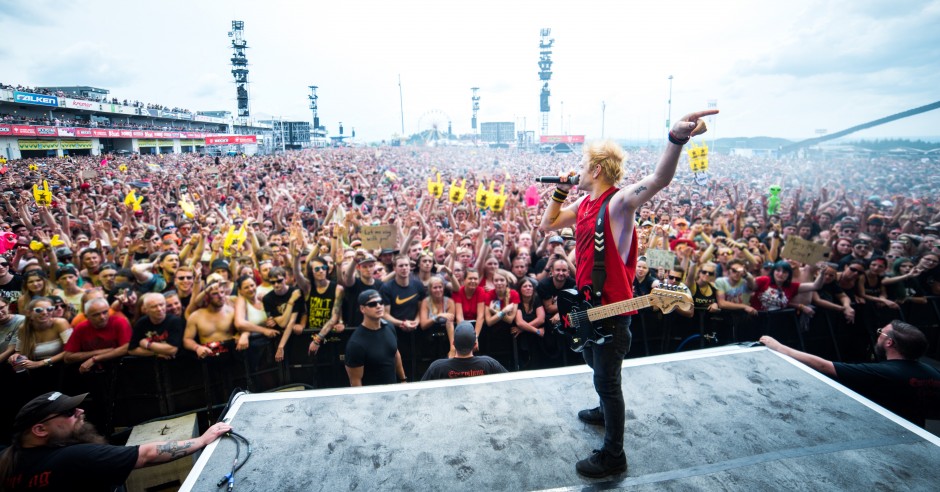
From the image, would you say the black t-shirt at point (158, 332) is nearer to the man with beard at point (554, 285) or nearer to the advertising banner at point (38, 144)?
the man with beard at point (554, 285)

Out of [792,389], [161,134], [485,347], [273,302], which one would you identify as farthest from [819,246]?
[161,134]

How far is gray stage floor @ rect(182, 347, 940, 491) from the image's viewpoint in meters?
2.21

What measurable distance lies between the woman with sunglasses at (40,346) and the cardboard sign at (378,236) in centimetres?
332

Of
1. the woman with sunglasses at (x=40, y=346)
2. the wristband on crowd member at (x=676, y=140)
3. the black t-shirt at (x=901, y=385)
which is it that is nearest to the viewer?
the wristband on crowd member at (x=676, y=140)

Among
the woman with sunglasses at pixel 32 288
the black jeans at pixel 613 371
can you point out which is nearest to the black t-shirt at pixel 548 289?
the black jeans at pixel 613 371

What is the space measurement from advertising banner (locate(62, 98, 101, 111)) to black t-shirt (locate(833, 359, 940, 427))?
5632 cm

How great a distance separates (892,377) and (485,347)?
11.4 feet

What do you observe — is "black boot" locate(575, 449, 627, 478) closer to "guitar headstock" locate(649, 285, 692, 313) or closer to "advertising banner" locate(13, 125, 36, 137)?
"guitar headstock" locate(649, 285, 692, 313)

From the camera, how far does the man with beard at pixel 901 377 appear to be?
9.75 feet

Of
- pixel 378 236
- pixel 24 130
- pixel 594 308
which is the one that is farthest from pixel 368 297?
pixel 24 130

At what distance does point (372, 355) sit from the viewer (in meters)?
4.09

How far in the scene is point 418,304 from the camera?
5.09m

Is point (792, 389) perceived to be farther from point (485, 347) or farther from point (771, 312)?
point (485, 347)

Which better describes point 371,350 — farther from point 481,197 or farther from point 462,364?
point 481,197
